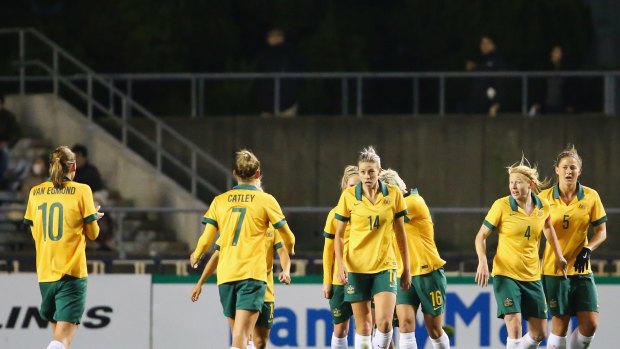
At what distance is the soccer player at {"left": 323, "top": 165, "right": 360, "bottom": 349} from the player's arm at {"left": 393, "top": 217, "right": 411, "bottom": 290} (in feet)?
1.92

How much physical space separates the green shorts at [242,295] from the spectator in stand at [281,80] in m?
10.2

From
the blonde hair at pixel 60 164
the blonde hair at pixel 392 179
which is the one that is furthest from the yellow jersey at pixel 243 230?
the blonde hair at pixel 392 179

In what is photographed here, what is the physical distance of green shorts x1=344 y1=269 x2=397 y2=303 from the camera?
625 inches

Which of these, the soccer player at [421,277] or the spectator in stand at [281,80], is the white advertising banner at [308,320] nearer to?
the soccer player at [421,277]

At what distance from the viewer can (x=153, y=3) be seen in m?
28.5

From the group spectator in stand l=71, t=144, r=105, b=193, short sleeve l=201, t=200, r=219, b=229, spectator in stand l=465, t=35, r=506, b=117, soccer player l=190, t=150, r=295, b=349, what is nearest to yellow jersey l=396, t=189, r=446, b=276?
soccer player l=190, t=150, r=295, b=349

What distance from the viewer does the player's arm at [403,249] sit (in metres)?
15.8

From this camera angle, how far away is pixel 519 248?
1638 cm

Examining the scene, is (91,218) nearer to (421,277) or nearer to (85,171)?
(421,277)

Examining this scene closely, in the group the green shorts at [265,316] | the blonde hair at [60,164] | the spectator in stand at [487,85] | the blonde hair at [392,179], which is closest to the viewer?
the blonde hair at [60,164]

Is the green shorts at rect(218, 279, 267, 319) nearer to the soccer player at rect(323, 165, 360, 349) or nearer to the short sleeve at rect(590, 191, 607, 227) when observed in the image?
the soccer player at rect(323, 165, 360, 349)

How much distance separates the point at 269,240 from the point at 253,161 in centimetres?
103

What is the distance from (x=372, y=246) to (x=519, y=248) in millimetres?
1397

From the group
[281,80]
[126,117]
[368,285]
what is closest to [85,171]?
[126,117]
